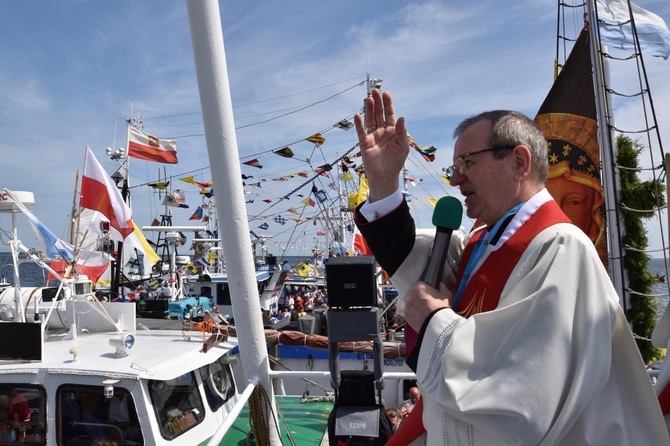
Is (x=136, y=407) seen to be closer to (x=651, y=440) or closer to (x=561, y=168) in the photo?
(x=651, y=440)

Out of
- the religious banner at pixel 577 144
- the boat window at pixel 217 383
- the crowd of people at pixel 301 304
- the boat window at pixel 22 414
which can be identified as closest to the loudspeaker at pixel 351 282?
the boat window at pixel 217 383

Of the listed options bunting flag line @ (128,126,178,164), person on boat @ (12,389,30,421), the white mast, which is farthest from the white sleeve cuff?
bunting flag line @ (128,126,178,164)

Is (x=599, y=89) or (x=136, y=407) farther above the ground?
(x=599, y=89)

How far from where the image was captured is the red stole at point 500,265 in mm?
1491

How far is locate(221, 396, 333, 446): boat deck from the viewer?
182 inches

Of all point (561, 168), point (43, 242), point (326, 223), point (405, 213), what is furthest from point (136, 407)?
point (326, 223)

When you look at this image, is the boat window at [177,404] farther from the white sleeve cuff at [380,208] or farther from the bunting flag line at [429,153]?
the bunting flag line at [429,153]

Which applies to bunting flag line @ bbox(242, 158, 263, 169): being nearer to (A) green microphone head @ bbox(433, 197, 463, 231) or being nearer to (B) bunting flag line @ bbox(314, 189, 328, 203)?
(B) bunting flag line @ bbox(314, 189, 328, 203)

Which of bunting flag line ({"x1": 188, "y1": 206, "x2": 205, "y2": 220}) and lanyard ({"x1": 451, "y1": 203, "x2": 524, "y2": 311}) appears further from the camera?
bunting flag line ({"x1": 188, "y1": 206, "x2": 205, "y2": 220})

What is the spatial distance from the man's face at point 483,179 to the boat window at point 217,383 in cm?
416

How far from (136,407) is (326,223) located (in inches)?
743

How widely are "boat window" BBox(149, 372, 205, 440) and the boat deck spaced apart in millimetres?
404

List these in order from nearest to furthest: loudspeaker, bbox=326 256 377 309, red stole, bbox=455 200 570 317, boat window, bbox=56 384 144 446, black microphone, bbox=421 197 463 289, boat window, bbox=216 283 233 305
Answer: red stole, bbox=455 200 570 317
black microphone, bbox=421 197 463 289
loudspeaker, bbox=326 256 377 309
boat window, bbox=56 384 144 446
boat window, bbox=216 283 233 305

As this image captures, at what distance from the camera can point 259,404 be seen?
3.38 m
